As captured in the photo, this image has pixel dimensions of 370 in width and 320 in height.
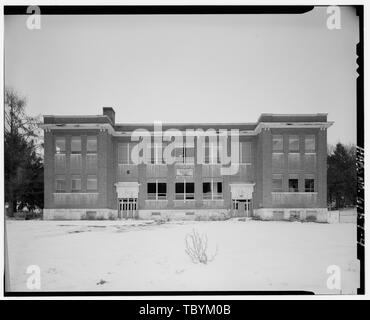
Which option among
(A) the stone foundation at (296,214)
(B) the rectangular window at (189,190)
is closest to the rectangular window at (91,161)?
(B) the rectangular window at (189,190)

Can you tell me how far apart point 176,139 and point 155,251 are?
7303 mm

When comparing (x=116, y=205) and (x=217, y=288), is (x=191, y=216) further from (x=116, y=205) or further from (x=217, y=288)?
(x=217, y=288)

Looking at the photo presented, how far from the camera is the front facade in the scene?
18.2 metres

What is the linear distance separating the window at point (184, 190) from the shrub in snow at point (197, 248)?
6.15 metres

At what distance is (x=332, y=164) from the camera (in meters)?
18.2

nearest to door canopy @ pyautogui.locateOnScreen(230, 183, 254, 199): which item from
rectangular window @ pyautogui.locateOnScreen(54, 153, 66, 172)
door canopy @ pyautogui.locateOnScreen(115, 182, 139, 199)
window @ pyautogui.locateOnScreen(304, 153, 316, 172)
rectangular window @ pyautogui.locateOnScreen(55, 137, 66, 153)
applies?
window @ pyautogui.locateOnScreen(304, 153, 316, 172)

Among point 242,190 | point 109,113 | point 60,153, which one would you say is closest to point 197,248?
point 242,190

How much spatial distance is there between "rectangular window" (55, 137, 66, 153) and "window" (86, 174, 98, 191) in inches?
67.0

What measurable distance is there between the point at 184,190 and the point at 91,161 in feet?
15.6

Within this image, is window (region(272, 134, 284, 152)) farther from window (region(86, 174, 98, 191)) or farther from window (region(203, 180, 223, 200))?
window (region(86, 174, 98, 191))

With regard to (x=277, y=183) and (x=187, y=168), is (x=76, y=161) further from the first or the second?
(x=277, y=183)

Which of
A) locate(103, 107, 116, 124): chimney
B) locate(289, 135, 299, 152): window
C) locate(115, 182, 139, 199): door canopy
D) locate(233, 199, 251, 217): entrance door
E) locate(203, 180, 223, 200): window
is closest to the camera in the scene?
locate(103, 107, 116, 124): chimney

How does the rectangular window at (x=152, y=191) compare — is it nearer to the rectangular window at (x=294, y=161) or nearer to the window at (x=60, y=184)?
the window at (x=60, y=184)

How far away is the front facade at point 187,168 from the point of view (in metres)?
18.2
